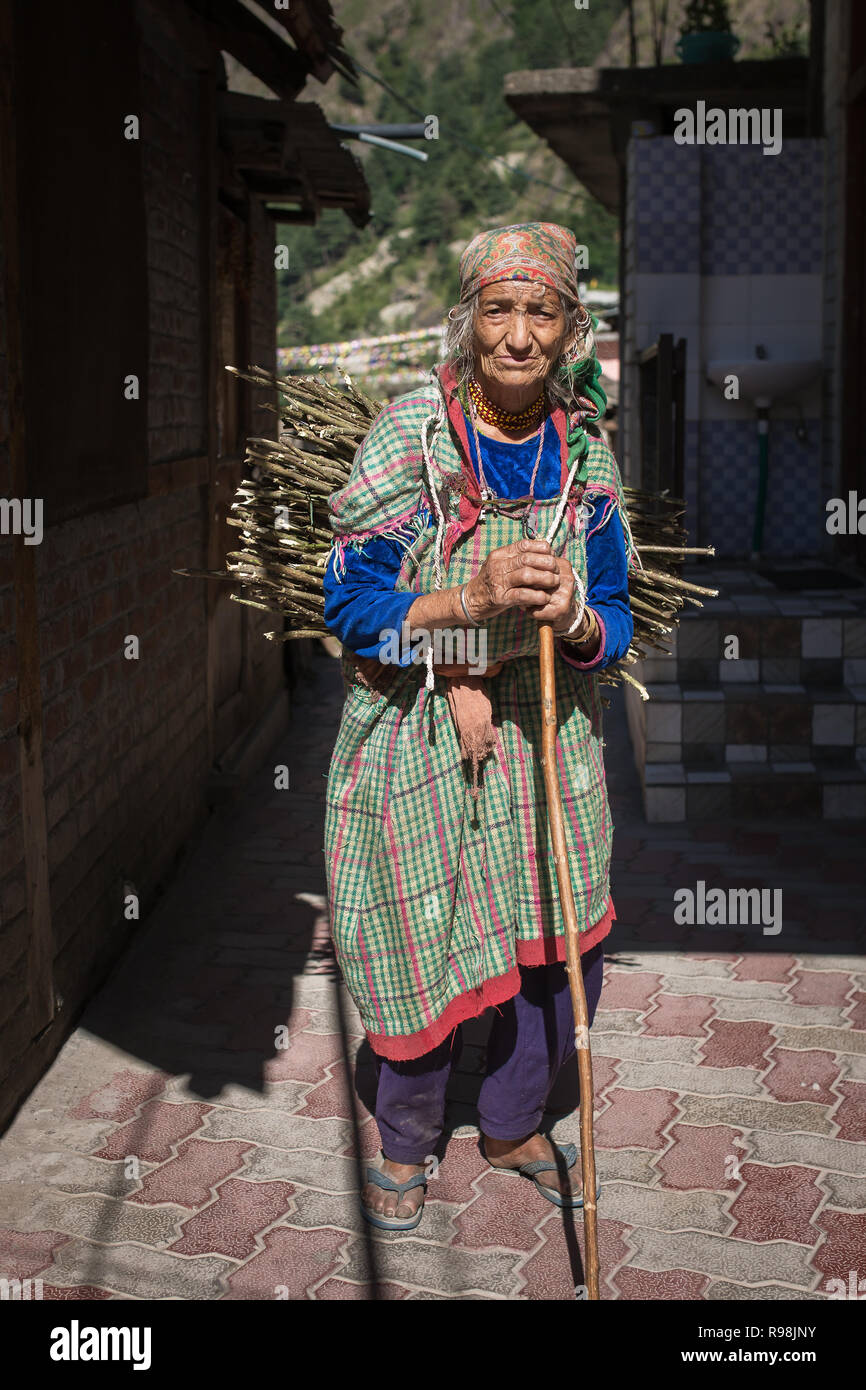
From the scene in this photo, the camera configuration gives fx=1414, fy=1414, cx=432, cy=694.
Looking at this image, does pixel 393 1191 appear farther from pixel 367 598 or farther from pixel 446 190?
pixel 446 190

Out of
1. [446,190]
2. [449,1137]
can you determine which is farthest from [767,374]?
[446,190]

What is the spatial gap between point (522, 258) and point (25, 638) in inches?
75.6

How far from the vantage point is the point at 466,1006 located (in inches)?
134

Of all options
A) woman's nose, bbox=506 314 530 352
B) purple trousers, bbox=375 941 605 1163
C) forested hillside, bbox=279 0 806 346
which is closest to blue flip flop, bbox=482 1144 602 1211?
purple trousers, bbox=375 941 605 1163

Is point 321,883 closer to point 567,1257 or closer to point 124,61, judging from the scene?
point 567,1257

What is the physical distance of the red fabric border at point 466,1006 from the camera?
3395mm

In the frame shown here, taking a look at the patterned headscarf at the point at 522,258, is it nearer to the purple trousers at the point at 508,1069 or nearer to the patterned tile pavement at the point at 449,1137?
the purple trousers at the point at 508,1069

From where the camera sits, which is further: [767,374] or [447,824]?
[767,374]

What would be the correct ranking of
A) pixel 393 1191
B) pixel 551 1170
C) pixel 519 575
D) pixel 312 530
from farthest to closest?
pixel 312 530 < pixel 551 1170 < pixel 393 1191 < pixel 519 575

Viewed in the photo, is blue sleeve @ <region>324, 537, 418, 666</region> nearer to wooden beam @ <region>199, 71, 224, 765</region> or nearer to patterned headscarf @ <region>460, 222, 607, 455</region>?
patterned headscarf @ <region>460, 222, 607, 455</region>

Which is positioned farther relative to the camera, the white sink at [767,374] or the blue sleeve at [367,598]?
the white sink at [767,374]

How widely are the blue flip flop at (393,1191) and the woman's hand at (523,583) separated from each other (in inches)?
61.5

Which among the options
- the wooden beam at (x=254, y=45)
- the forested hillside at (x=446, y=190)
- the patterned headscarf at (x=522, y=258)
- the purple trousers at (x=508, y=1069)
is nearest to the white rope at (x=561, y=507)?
the patterned headscarf at (x=522, y=258)
